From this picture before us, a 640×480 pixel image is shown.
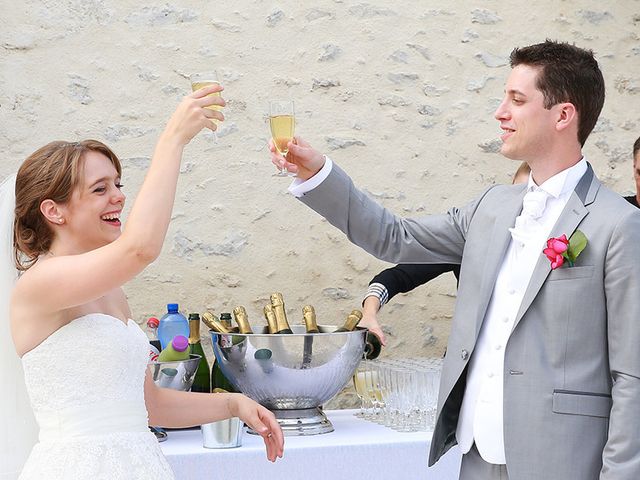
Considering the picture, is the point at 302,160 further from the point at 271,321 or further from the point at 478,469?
the point at 271,321

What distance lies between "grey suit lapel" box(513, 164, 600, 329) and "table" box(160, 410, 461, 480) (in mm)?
917

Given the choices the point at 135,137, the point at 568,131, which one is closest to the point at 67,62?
the point at 135,137

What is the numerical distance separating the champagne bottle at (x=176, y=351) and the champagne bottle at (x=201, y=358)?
28 centimetres

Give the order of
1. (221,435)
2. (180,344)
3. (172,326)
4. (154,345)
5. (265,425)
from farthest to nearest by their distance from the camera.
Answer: (172,326) < (154,345) < (180,344) < (221,435) < (265,425)

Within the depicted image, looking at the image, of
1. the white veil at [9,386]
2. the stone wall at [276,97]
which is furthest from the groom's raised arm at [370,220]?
the stone wall at [276,97]

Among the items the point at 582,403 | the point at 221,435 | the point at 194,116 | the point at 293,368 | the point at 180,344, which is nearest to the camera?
the point at 194,116

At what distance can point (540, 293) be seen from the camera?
6.40 feet

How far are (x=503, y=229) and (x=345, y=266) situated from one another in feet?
6.60

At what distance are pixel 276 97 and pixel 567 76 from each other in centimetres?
212

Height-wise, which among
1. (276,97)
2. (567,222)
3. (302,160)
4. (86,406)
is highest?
(276,97)

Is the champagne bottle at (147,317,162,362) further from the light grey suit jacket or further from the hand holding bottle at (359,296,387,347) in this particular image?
the light grey suit jacket

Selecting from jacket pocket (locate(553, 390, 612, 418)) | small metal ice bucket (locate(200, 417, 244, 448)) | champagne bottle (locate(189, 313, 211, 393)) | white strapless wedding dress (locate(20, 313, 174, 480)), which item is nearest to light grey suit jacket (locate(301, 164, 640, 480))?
jacket pocket (locate(553, 390, 612, 418))

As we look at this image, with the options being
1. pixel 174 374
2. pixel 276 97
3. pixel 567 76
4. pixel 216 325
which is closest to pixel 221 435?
pixel 174 374

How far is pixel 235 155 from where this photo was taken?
13.1 ft
